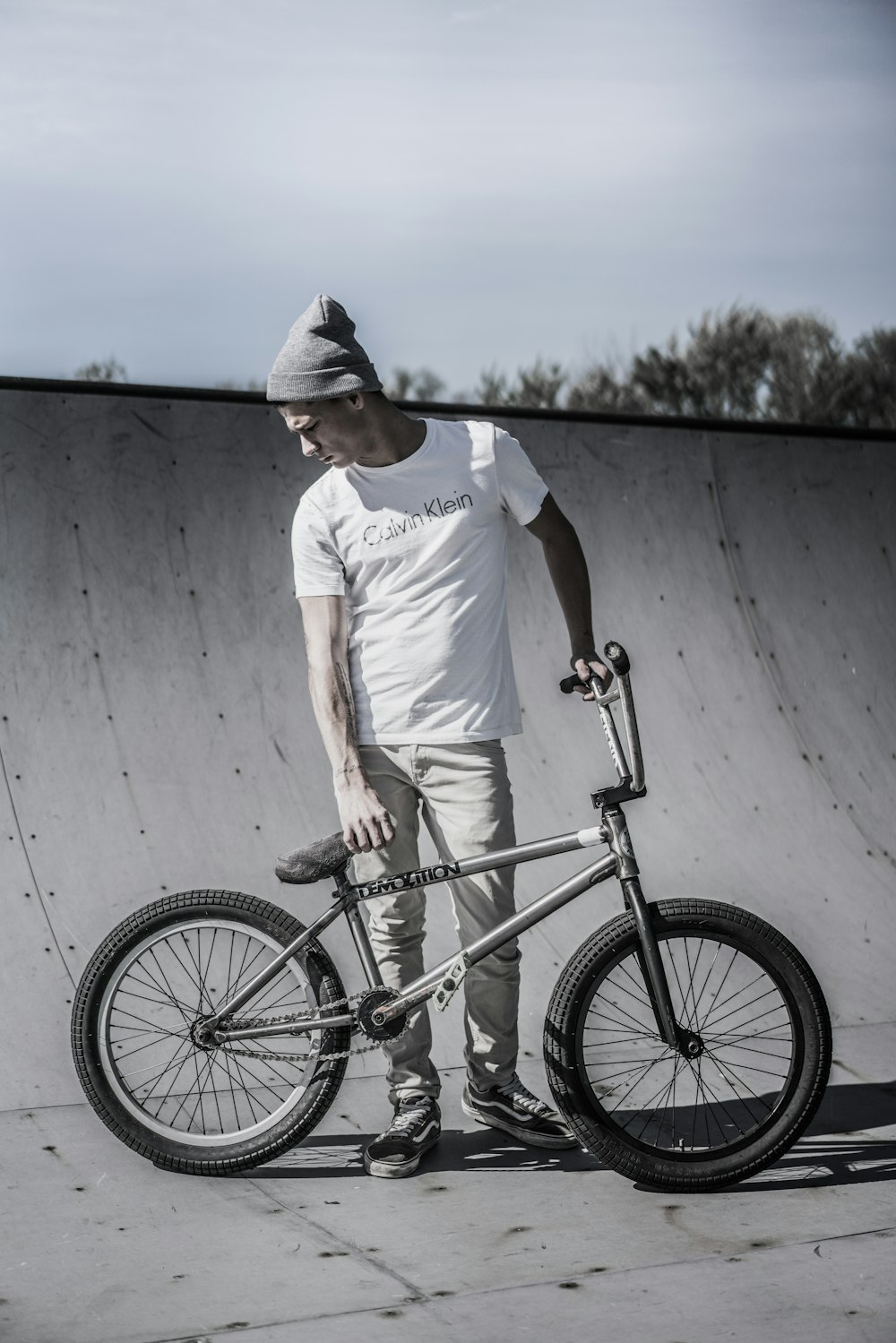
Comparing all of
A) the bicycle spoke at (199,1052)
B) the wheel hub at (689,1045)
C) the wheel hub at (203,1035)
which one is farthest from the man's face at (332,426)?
the wheel hub at (689,1045)

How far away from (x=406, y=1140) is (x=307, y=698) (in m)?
2.07

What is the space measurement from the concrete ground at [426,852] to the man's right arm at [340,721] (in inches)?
34.2

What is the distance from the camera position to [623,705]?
3.02m

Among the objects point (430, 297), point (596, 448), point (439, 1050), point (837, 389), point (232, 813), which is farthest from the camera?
point (430, 297)

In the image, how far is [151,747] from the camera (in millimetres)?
4617

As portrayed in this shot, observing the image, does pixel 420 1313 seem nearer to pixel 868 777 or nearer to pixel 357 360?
pixel 357 360

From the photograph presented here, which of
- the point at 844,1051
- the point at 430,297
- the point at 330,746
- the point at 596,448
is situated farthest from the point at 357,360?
the point at 430,297

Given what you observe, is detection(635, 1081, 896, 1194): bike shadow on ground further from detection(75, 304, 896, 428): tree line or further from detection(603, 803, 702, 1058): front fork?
detection(75, 304, 896, 428): tree line

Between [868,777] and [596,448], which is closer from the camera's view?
[868,777]

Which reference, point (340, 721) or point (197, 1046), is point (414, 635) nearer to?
point (340, 721)

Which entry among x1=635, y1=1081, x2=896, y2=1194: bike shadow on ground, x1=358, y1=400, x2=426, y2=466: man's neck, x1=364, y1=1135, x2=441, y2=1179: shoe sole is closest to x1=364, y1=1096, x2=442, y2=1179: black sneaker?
x1=364, y1=1135, x2=441, y2=1179: shoe sole

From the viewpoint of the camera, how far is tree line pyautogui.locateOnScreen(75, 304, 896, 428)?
83.0ft

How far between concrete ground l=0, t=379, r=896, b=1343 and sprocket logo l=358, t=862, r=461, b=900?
2.35ft

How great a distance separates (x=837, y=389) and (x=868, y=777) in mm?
22078
